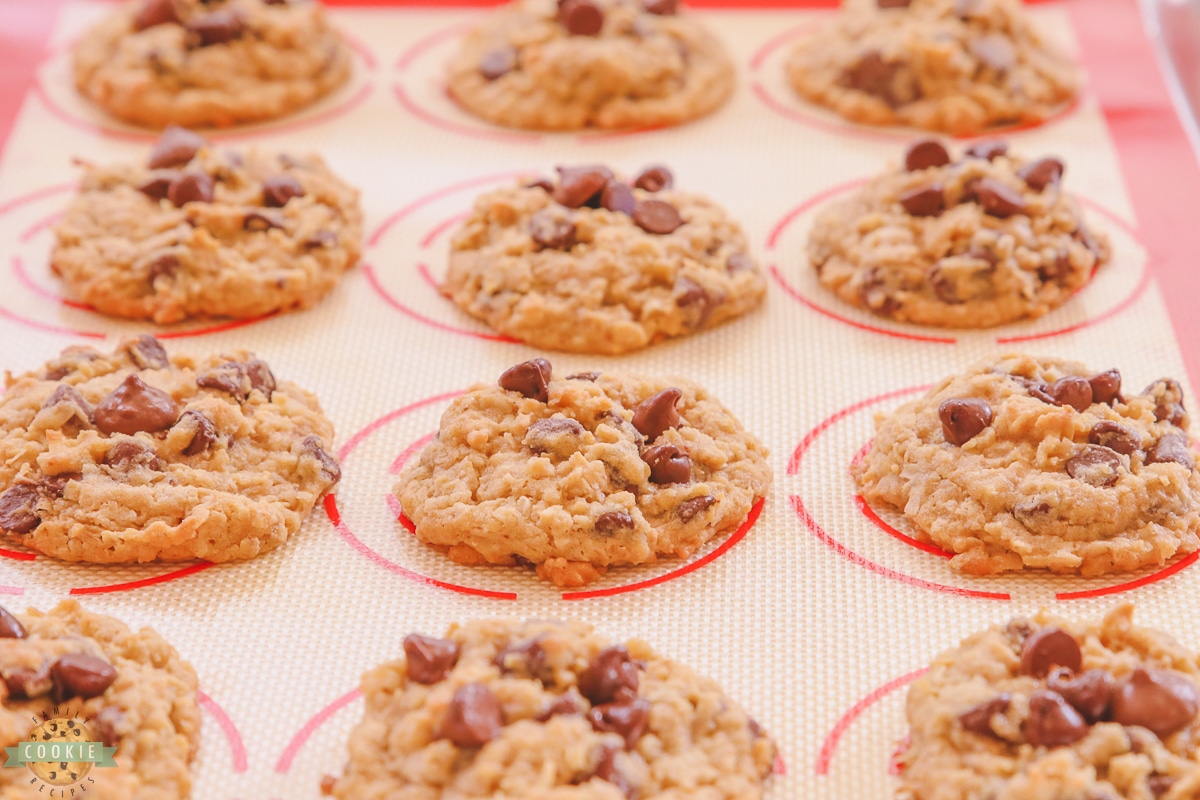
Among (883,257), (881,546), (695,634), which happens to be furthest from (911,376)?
(695,634)

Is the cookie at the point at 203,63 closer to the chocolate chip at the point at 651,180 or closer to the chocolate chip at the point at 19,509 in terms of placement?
the chocolate chip at the point at 651,180

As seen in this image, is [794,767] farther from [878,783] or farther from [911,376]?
[911,376]

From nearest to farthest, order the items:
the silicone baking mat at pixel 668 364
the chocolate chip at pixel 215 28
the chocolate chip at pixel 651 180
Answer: the silicone baking mat at pixel 668 364 → the chocolate chip at pixel 651 180 → the chocolate chip at pixel 215 28

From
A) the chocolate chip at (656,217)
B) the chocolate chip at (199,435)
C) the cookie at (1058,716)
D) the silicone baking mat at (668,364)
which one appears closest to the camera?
the cookie at (1058,716)

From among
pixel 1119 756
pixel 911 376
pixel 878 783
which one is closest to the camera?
pixel 1119 756

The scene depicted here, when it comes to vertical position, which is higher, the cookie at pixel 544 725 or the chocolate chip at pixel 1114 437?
the chocolate chip at pixel 1114 437

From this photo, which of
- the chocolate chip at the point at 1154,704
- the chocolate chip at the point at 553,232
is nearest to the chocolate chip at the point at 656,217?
the chocolate chip at the point at 553,232
